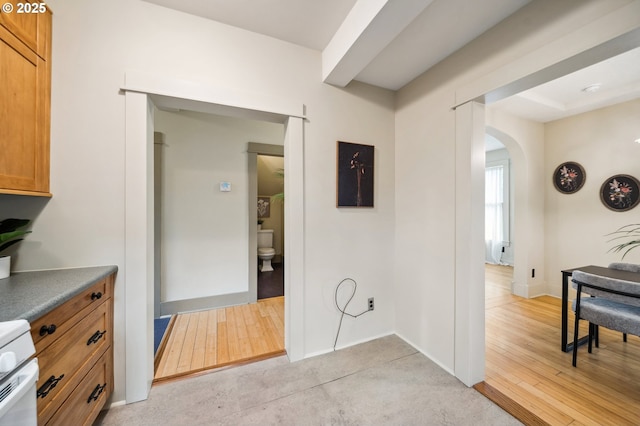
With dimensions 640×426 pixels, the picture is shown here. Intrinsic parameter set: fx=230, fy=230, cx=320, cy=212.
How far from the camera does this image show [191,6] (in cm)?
158

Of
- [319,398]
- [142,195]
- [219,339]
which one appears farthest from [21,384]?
[219,339]

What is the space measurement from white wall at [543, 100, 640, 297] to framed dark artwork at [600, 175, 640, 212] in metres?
0.05

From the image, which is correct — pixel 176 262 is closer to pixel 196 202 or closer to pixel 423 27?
pixel 196 202

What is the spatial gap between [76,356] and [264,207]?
462 cm

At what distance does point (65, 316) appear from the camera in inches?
41.3

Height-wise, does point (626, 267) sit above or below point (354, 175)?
below

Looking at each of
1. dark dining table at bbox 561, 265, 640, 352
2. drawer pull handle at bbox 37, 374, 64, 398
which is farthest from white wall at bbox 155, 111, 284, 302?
dark dining table at bbox 561, 265, 640, 352

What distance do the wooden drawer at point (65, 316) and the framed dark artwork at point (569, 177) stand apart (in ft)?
17.2

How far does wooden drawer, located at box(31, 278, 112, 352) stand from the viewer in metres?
0.90

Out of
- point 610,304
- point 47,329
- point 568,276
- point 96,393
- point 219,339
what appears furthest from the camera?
point 219,339

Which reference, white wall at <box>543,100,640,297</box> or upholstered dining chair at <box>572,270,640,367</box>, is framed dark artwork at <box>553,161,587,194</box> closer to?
white wall at <box>543,100,640,297</box>

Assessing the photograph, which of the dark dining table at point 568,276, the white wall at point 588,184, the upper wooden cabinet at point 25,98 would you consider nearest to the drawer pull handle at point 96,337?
the upper wooden cabinet at point 25,98

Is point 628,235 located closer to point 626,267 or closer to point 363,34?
point 626,267

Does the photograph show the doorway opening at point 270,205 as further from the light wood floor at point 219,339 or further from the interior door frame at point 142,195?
the interior door frame at point 142,195
